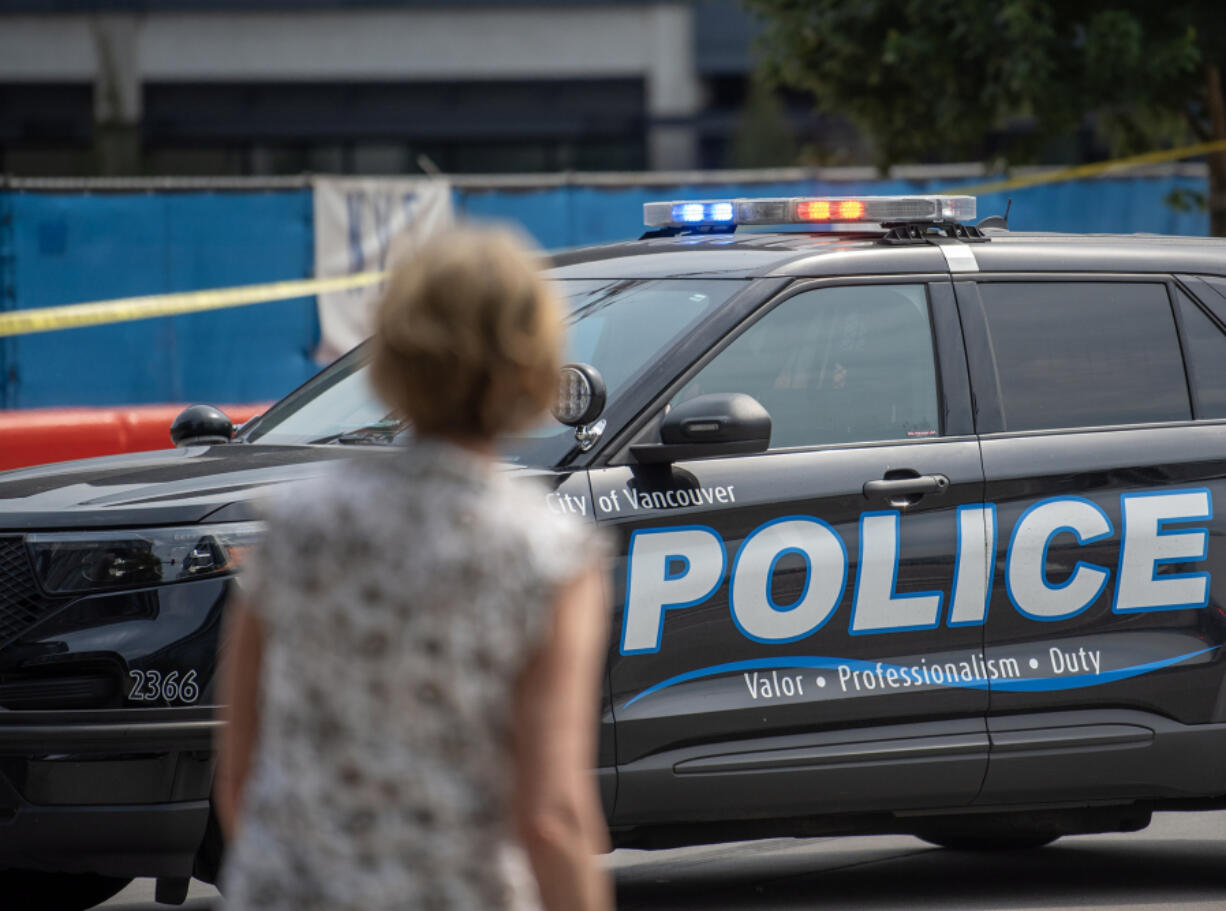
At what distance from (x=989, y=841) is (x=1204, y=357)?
1.84 m

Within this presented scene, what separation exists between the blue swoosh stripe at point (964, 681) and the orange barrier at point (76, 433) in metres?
5.59

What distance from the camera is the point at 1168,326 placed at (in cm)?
563

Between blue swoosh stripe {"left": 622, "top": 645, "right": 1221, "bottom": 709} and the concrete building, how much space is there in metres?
36.1

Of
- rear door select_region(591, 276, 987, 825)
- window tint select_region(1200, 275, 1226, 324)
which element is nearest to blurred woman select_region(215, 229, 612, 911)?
rear door select_region(591, 276, 987, 825)

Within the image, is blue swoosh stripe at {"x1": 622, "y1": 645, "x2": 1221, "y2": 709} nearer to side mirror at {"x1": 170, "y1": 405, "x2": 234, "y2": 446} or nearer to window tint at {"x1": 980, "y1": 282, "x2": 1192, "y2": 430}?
window tint at {"x1": 980, "y1": 282, "x2": 1192, "y2": 430}

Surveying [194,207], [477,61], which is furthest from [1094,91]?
[477,61]

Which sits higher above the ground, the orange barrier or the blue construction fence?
the blue construction fence

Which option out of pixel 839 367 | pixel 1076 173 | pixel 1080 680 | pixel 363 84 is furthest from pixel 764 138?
pixel 1080 680

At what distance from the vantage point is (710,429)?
4785 millimetres

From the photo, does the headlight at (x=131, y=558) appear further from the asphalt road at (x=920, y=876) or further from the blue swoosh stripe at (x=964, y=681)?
the asphalt road at (x=920, y=876)

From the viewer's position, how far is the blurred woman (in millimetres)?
2215

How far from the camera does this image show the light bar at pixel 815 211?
5.59m

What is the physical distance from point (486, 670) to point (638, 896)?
12.4 feet

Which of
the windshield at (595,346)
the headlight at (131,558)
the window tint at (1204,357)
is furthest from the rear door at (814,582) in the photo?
the headlight at (131,558)
